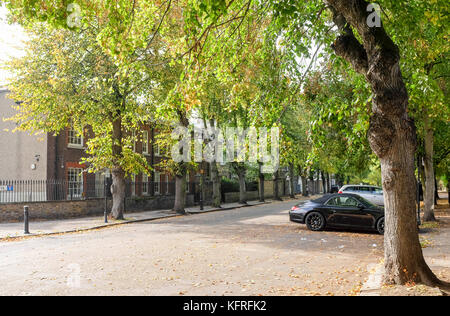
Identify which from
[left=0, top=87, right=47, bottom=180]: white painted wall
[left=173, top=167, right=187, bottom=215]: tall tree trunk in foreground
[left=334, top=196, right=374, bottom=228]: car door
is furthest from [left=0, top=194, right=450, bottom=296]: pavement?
[left=0, top=87, right=47, bottom=180]: white painted wall

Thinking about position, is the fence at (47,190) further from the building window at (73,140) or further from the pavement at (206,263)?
the pavement at (206,263)

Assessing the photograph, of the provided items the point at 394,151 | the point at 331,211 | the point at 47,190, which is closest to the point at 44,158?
the point at 47,190

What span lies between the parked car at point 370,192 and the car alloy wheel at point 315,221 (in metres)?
9.78

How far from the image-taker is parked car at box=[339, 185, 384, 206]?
24094 millimetres

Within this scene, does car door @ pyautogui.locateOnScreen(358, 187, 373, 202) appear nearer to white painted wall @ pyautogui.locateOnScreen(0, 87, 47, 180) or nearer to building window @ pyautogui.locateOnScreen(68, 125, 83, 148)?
building window @ pyautogui.locateOnScreen(68, 125, 83, 148)

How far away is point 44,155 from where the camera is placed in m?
27.1

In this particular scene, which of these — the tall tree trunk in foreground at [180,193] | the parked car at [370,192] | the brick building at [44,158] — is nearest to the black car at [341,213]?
the parked car at [370,192]

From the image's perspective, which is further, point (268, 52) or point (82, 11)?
point (268, 52)

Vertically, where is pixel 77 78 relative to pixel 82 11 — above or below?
above

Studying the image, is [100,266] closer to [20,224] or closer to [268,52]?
[268,52]

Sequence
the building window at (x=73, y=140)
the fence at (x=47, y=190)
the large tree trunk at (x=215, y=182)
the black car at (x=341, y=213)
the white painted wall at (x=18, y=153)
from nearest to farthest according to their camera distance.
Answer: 1. the black car at (x=341, y=213)
2. the fence at (x=47, y=190)
3. the white painted wall at (x=18, y=153)
4. the building window at (x=73, y=140)
5. the large tree trunk at (x=215, y=182)

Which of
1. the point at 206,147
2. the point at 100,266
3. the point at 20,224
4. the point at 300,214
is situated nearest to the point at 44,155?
the point at 20,224

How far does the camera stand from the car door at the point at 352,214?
14875 mm
